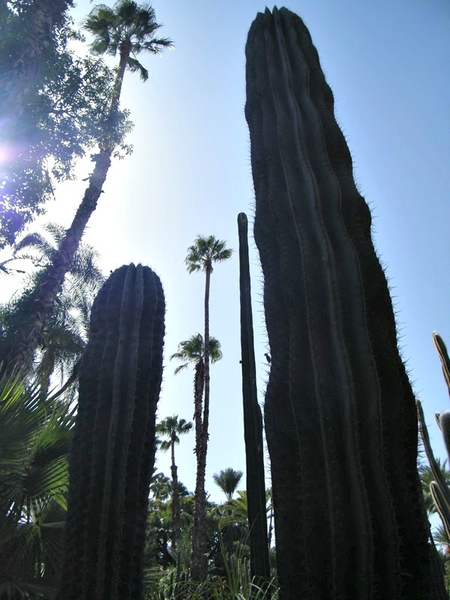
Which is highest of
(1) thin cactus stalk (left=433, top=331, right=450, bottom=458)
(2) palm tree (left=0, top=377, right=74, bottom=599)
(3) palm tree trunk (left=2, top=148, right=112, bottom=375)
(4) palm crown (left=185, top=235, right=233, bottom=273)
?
(4) palm crown (left=185, top=235, right=233, bottom=273)

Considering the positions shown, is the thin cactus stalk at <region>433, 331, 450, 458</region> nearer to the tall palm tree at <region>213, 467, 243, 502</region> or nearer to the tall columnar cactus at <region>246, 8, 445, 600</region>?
the tall columnar cactus at <region>246, 8, 445, 600</region>

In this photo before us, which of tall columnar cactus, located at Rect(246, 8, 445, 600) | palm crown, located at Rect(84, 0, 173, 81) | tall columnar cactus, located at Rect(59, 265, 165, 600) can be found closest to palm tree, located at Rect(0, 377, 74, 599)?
tall columnar cactus, located at Rect(59, 265, 165, 600)

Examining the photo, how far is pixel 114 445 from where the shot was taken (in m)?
3.44

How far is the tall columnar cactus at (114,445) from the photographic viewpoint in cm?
310

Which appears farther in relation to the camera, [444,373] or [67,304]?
[67,304]

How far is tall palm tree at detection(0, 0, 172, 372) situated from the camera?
326 inches

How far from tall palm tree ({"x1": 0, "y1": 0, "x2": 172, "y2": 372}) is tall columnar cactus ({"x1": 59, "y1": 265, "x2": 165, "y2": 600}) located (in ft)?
8.56

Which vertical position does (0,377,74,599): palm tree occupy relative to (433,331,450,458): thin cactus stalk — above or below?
below

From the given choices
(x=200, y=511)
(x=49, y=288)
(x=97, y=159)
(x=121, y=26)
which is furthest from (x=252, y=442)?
(x=121, y=26)

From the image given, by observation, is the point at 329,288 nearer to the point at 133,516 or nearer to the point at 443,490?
the point at 133,516

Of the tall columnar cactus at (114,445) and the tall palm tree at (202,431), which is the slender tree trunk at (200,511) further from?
the tall columnar cactus at (114,445)

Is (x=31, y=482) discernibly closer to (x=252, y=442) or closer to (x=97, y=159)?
(x=252, y=442)

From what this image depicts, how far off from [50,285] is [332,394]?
25.8ft

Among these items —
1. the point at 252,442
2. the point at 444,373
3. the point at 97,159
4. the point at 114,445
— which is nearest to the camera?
the point at 114,445
